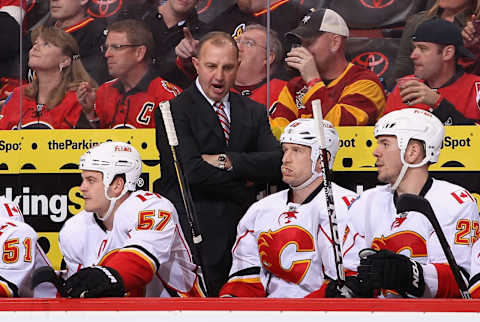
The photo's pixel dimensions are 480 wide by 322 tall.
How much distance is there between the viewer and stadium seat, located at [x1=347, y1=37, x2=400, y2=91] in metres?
4.40

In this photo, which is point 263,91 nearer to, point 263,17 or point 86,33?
point 263,17

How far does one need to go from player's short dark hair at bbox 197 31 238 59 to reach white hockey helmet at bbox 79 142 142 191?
0.76 metres

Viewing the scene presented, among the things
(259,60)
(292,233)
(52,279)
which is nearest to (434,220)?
(292,233)

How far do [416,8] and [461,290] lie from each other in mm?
1694

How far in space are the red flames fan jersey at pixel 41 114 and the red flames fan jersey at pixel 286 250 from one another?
1.17m

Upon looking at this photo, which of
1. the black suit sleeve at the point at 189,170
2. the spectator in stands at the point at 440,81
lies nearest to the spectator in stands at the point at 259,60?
the black suit sleeve at the point at 189,170

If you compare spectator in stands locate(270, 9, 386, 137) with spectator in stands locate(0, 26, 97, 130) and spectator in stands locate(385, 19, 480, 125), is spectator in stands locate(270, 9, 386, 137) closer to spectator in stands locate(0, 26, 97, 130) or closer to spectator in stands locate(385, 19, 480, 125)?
spectator in stands locate(385, 19, 480, 125)

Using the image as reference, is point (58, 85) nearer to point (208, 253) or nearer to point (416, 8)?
point (208, 253)

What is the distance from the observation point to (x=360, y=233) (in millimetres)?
3674

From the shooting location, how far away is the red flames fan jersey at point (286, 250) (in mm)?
3857

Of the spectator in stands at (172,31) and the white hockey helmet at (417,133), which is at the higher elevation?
the spectator in stands at (172,31)

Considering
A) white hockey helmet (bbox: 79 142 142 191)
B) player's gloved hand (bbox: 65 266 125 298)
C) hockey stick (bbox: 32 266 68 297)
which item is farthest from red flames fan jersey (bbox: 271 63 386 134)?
hockey stick (bbox: 32 266 68 297)

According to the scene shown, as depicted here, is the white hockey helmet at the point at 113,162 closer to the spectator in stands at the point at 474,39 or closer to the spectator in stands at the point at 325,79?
the spectator in stands at the point at 325,79

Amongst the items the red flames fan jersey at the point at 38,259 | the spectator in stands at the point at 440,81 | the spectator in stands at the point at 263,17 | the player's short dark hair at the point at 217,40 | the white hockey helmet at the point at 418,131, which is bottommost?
the red flames fan jersey at the point at 38,259
